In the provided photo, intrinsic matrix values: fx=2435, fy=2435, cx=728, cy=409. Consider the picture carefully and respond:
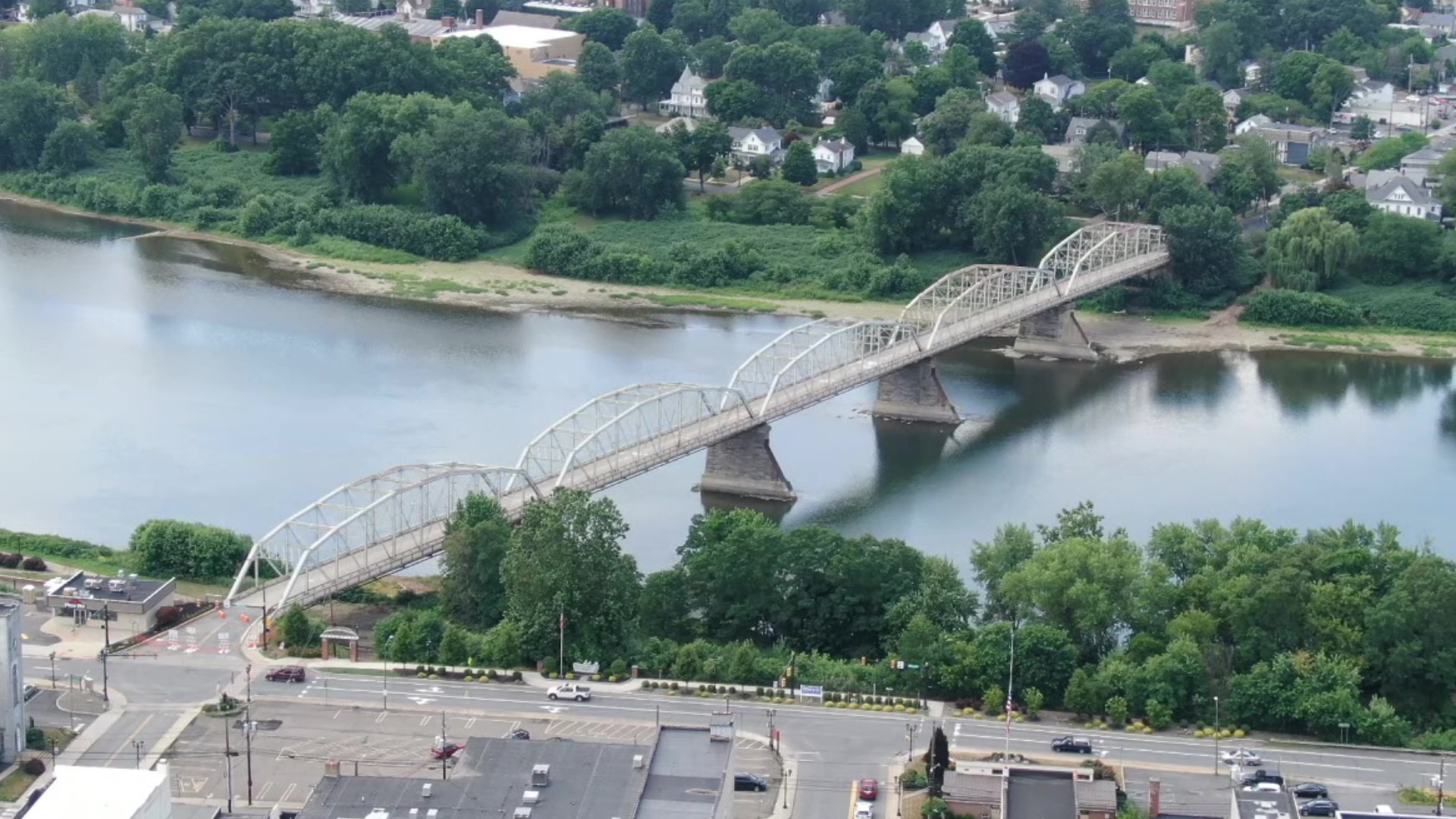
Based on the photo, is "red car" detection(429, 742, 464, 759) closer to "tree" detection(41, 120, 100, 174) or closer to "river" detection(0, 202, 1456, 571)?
"river" detection(0, 202, 1456, 571)

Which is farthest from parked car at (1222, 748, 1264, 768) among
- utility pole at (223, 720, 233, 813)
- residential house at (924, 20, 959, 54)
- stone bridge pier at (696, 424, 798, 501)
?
residential house at (924, 20, 959, 54)

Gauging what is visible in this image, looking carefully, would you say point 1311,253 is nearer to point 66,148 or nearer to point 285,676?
point 285,676

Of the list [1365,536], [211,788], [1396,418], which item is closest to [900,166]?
[1396,418]

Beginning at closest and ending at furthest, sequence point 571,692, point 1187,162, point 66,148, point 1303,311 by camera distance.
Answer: point 571,692 < point 1303,311 < point 1187,162 < point 66,148

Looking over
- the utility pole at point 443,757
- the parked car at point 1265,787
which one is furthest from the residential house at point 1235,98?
the utility pole at point 443,757

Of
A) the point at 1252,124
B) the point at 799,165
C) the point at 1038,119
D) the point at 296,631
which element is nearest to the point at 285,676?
the point at 296,631
